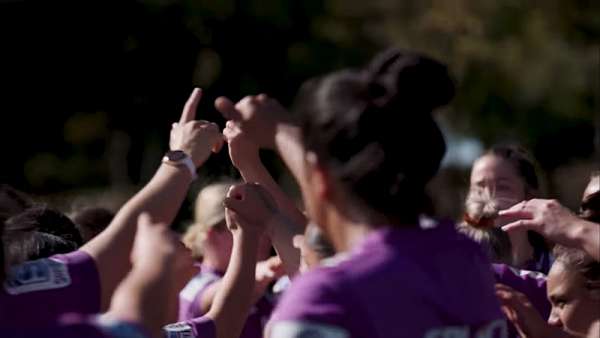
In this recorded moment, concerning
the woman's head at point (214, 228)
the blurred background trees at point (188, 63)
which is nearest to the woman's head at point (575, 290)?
the woman's head at point (214, 228)

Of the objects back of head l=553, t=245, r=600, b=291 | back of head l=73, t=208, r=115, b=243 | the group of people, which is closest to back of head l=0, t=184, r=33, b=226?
back of head l=73, t=208, r=115, b=243

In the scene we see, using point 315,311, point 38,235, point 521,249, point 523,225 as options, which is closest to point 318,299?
point 315,311

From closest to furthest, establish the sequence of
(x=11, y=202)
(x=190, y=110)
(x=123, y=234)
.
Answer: (x=123, y=234), (x=190, y=110), (x=11, y=202)

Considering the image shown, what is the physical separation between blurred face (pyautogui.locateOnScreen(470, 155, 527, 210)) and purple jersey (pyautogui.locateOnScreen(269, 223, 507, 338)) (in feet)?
8.51

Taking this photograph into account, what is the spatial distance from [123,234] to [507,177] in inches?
107

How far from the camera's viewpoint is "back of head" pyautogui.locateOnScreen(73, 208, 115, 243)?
6125mm

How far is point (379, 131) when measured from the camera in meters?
3.05

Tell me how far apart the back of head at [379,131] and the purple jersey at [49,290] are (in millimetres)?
716

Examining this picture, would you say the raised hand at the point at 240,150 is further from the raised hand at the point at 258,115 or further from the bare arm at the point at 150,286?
the bare arm at the point at 150,286

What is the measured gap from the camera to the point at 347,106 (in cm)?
304

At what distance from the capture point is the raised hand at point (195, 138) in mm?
3697

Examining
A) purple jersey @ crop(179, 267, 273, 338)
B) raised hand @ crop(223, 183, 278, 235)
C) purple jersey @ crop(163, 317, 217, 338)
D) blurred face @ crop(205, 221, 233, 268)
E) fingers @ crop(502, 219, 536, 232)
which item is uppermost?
raised hand @ crop(223, 183, 278, 235)

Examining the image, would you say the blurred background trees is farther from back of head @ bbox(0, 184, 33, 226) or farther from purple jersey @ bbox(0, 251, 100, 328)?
purple jersey @ bbox(0, 251, 100, 328)

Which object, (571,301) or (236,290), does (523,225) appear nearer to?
(571,301)
